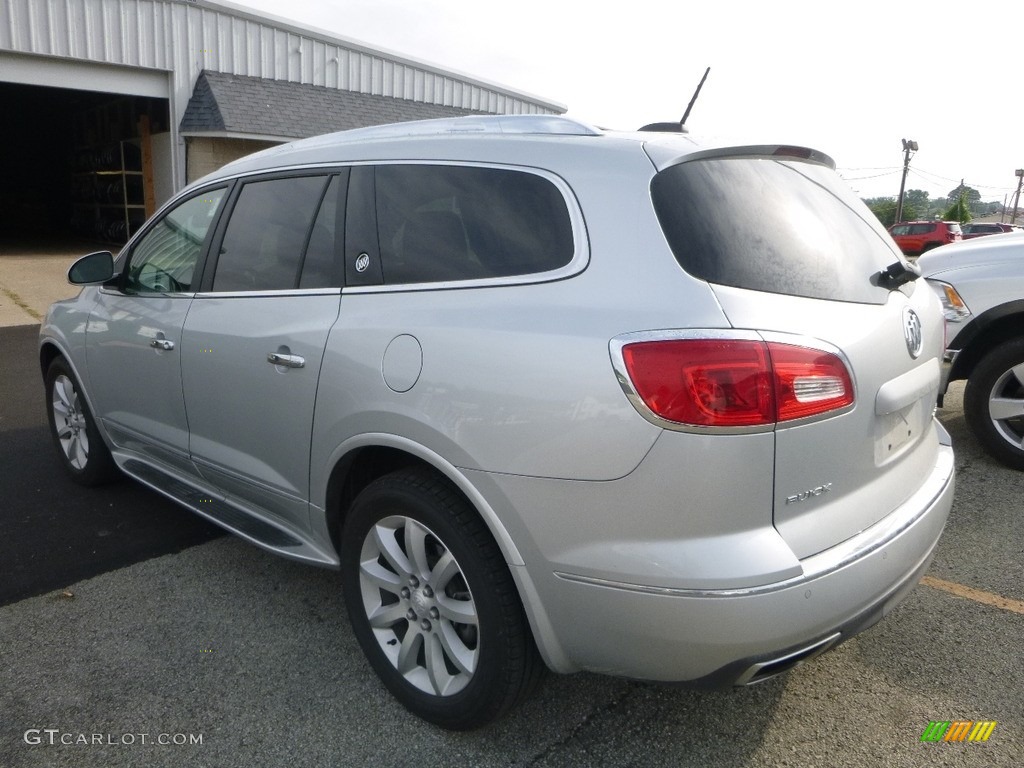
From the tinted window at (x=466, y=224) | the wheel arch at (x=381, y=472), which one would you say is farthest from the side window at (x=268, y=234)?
the wheel arch at (x=381, y=472)

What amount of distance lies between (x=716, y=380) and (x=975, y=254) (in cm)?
396

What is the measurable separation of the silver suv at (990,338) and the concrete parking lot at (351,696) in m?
1.58

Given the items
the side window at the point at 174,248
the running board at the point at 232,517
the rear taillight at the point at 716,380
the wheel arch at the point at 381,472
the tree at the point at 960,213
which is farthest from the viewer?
the tree at the point at 960,213

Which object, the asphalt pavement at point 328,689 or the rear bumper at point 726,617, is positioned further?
the asphalt pavement at point 328,689

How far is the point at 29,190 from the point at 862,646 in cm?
2968

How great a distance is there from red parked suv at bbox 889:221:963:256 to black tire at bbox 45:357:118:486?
3235 cm

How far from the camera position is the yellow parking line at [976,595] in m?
3.26

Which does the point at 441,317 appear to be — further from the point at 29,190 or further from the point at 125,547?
the point at 29,190

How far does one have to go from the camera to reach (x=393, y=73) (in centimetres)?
1850

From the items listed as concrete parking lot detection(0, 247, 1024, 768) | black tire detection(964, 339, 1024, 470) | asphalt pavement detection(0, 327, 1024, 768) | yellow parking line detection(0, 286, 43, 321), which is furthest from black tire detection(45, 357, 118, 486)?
yellow parking line detection(0, 286, 43, 321)

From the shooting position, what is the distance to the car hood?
4.84m

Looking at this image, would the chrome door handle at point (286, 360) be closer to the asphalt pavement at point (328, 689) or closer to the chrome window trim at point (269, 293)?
the chrome window trim at point (269, 293)

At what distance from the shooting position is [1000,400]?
4.76 m

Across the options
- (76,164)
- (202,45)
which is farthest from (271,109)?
(76,164)
